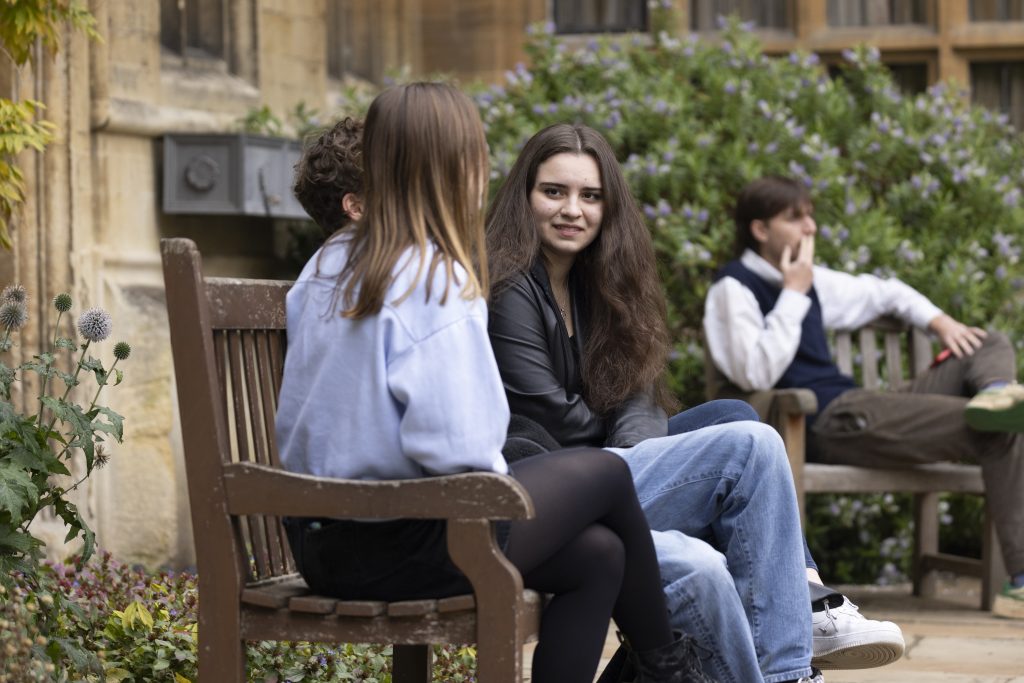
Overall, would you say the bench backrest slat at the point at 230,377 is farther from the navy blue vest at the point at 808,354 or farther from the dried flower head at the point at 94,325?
the navy blue vest at the point at 808,354

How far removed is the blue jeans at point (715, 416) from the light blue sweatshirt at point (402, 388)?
930 mm

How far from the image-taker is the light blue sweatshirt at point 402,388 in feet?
8.02

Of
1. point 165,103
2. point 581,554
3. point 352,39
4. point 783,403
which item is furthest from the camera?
point 352,39

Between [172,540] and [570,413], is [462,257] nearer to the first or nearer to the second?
[570,413]

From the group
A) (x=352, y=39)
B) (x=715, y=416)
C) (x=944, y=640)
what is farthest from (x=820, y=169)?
(x=715, y=416)

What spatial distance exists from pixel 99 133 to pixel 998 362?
10.0ft

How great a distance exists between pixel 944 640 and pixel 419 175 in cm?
279

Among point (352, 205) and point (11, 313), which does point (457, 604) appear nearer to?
point (352, 205)

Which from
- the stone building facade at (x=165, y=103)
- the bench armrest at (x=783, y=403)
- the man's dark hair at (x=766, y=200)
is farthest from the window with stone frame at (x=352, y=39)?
the bench armrest at (x=783, y=403)

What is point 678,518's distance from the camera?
3068mm

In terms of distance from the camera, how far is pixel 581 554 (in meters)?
2.68

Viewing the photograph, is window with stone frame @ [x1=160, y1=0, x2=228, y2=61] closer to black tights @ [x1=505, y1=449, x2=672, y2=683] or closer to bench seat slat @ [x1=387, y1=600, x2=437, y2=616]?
black tights @ [x1=505, y1=449, x2=672, y2=683]

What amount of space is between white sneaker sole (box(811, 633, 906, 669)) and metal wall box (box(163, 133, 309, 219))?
2.99 m

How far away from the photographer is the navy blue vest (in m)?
5.39
